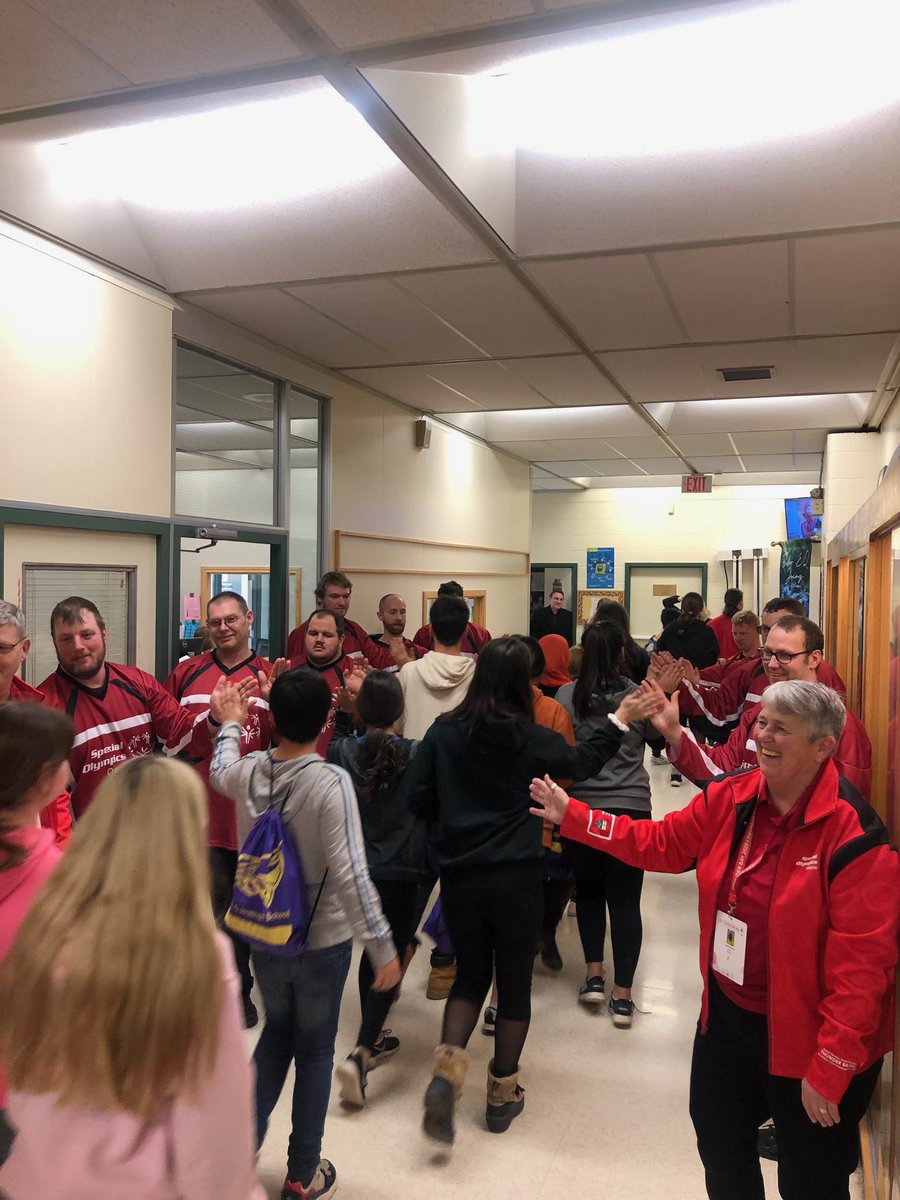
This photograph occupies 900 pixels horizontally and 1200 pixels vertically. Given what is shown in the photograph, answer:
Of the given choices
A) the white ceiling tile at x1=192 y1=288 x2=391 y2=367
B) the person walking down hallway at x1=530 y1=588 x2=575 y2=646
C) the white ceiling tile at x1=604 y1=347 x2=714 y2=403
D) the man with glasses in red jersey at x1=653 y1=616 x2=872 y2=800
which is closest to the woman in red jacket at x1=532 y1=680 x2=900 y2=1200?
the man with glasses in red jersey at x1=653 y1=616 x2=872 y2=800

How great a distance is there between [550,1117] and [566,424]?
6.87m

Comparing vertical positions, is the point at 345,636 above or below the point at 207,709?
above

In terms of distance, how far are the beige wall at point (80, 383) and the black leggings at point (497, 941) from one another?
245cm

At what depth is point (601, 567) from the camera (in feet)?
49.0

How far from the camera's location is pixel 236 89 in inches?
109

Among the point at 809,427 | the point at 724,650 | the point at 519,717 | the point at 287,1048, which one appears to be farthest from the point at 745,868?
the point at 809,427

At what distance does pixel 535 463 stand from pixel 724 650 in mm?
4096

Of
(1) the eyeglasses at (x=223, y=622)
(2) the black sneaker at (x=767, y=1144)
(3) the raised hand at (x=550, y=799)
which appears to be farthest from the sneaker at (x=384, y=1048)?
(1) the eyeglasses at (x=223, y=622)

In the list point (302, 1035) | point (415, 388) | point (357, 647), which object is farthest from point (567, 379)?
point (302, 1035)

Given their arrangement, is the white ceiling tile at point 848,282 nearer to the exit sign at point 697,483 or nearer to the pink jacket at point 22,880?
the pink jacket at point 22,880

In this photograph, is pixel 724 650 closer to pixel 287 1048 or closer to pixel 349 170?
pixel 349 170

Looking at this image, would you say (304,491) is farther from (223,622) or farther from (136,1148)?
(136,1148)

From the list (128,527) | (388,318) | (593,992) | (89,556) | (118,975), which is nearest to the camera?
(118,975)

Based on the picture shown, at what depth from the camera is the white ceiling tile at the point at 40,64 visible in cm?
243
